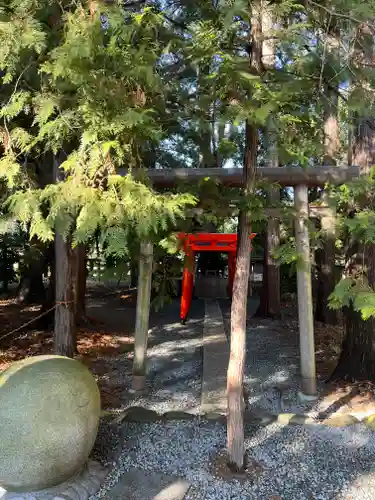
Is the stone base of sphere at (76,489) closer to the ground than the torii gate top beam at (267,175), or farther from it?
closer to the ground

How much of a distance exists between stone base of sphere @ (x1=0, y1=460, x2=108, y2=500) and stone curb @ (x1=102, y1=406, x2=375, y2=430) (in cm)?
95

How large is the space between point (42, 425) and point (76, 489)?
626 mm

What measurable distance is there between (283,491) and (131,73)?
11.5 feet

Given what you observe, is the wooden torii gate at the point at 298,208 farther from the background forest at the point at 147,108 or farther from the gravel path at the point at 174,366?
the gravel path at the point at 174,366

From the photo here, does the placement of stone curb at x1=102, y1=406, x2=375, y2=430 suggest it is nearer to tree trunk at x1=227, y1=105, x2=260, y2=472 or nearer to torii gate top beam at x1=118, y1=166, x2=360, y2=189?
tree trunk at x1=227, y1=105, x2=260, y2=472

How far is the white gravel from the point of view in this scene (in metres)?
3.38

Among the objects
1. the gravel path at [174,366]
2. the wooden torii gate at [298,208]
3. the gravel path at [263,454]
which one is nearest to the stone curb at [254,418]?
the gravel path at [263,454]

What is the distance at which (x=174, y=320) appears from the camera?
1091cm

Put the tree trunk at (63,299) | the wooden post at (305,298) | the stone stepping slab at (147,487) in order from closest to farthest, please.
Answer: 1. the stone stepping slab at (147,487)
2. the tree trunk at (63,299)
3. the wooden post at (305,298)

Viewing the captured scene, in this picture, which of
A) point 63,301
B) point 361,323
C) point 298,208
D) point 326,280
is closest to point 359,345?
point 361,323

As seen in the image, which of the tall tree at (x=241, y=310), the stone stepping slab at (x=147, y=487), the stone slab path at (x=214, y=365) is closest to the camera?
the stone stepping slab at (x=147, y=487)

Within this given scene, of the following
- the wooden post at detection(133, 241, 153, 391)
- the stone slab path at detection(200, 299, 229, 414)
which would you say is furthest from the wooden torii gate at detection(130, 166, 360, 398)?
the stone slab path at detection(200, 299, 229, 414)

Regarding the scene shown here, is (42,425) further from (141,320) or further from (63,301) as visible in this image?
(141,320)

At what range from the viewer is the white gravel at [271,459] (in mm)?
3383
